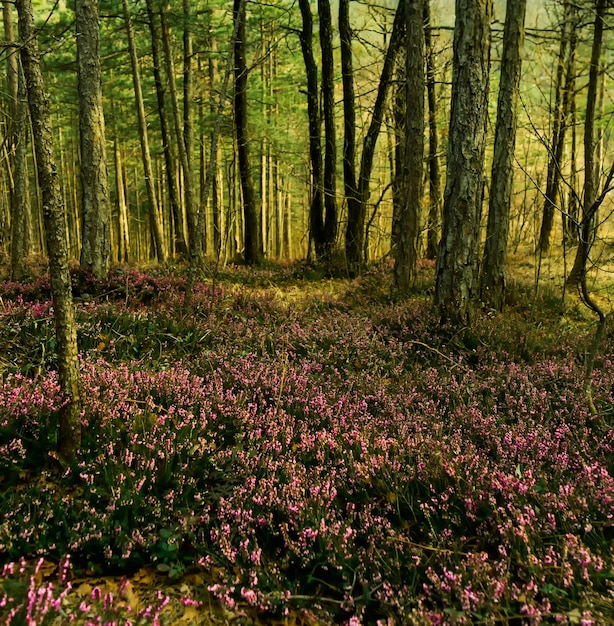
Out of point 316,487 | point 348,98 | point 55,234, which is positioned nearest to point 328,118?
point 348,98

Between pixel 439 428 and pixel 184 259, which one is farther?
pixel 184 259

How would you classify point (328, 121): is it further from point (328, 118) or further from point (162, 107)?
point (162, 107)

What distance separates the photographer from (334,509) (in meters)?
2.93

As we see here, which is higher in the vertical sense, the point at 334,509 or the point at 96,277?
the point at 96,277

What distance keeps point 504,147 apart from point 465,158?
9.22 feet

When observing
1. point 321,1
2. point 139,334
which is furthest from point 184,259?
point 139,334

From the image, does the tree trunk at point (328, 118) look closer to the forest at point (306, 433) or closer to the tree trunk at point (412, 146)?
the tree trunk at point (412, 146)

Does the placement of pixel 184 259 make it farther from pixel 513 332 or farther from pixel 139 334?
pixel 513 332

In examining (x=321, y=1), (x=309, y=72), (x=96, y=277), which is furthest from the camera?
(x=309, y=72)

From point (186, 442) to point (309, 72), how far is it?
46.9 ft

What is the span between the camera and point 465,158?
660 centimetres

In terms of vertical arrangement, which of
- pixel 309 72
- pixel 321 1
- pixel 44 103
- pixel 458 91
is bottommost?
pixel 44 103

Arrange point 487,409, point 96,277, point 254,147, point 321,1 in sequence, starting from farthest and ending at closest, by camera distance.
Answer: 1. point 254,147
2. point 321,1
3. point 96,277
4. point 487,409

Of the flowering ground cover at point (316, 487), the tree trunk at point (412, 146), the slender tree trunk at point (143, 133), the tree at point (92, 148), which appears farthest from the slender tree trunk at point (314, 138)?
the flowering ground cover at point (316, 487)
